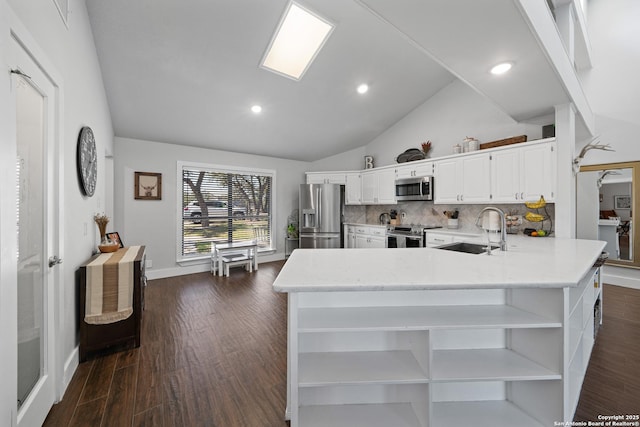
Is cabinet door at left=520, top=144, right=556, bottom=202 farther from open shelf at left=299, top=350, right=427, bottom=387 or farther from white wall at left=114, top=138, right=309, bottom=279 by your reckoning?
white wall at left=114, top=138, right=309, bottom=279

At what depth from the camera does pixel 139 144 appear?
4387 millimetres

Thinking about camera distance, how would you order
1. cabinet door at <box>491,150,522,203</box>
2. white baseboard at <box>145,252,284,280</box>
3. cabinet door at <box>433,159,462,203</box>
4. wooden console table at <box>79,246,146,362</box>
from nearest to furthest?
wooden console table at <box>79,246,146,362</box> → cabinet door at <box>491,150,522,203</box> → cabinet door at <box>433,159,462,203</box> → white baseboard at <box>145,252,284,280</box>

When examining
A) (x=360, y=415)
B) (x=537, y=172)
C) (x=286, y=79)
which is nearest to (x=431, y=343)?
(x=360, y=415)

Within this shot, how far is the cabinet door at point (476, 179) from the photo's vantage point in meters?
3.70

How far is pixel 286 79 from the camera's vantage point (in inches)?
138

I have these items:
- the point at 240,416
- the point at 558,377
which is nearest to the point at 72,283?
the point at 240,416

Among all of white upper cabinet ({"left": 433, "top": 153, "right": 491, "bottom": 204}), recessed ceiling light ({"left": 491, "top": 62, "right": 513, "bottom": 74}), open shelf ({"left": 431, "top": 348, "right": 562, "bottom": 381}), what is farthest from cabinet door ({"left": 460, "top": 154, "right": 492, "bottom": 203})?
→ open shelf ({"left": 431, "top": 348, "right": 562, "bottom": 381})

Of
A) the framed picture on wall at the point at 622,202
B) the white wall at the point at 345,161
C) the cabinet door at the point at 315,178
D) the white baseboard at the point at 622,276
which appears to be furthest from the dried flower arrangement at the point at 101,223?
the white baseboard at the point at 622,276

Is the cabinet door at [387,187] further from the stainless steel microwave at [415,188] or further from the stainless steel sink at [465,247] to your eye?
the stainless steel sink at [465,247]

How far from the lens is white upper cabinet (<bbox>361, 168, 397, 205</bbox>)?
5.13 m

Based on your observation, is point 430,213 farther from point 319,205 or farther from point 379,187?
point 319,205

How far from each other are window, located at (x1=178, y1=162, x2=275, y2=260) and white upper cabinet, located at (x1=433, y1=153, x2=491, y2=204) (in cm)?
349

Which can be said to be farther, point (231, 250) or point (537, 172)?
point (231, 250)

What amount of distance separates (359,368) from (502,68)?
256cm
